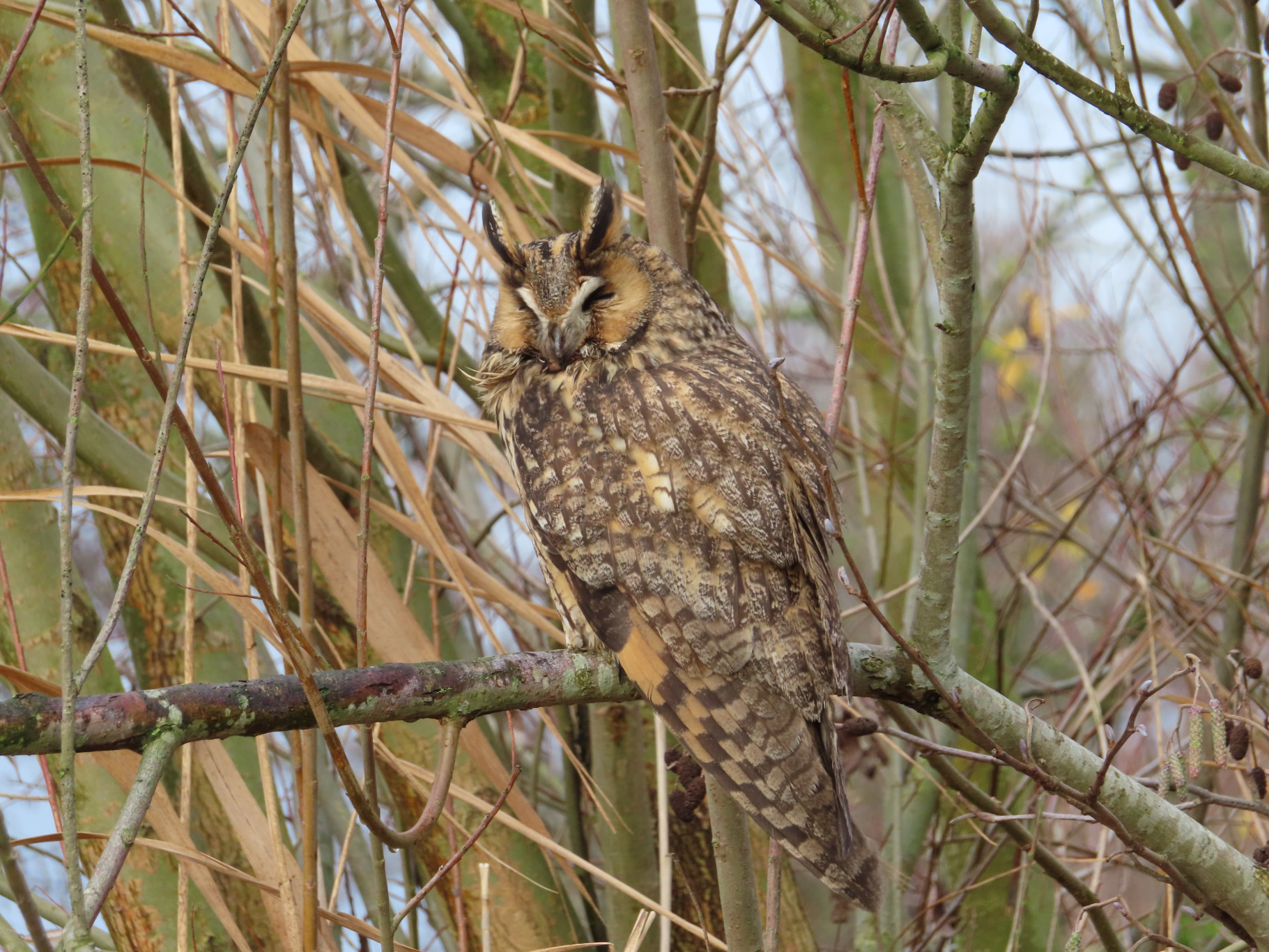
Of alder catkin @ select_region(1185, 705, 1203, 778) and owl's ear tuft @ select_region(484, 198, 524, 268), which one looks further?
owl's ear tuft @ select_region(484, 198, 524, 268)

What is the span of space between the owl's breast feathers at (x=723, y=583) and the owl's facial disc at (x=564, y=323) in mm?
193

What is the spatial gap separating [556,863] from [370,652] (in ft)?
2.70

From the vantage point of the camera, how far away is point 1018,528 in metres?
4.01

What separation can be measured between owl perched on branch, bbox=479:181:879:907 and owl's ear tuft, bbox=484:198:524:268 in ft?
0.39

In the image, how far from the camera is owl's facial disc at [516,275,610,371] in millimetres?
2293

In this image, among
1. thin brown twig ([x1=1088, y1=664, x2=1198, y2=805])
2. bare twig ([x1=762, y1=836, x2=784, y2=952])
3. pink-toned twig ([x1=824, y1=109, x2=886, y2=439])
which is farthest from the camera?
pink-toned twig ([x1=824, y1=109, x2=886, y2=439])

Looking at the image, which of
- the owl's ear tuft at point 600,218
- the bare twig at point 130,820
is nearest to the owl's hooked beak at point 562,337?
the owl's ear tuft at point 600,218

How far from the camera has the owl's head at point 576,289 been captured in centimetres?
230

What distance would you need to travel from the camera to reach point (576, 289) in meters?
2.32

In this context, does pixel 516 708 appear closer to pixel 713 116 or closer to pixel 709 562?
pixel 709 562

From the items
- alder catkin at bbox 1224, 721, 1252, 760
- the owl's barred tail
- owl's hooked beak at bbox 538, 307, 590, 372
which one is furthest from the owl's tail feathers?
owl's hooked beak at bbox 538, 307, 590, 372

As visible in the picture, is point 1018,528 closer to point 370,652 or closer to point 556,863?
point 556,863

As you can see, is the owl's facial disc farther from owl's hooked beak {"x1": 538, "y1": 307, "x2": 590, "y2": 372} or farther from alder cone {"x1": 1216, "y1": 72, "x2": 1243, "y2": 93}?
alder cone {"x1": 1216, "y1": 72, "x2": 1243, "y2": 93}

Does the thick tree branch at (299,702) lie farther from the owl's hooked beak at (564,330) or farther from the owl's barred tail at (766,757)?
the owl's hooked beak at (564,330)
